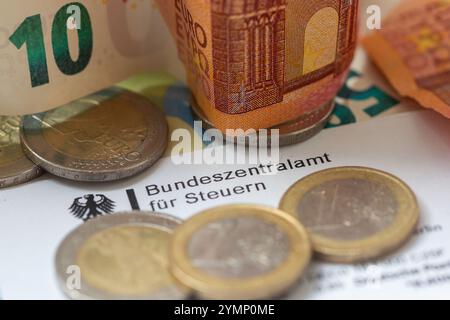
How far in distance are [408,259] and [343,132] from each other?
0.23 m

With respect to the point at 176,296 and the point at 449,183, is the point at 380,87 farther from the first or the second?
the point at 176,296

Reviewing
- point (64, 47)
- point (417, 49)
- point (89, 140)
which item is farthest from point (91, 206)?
point (417, 49)

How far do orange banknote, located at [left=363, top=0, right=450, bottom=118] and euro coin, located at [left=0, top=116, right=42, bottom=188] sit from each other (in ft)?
1.62

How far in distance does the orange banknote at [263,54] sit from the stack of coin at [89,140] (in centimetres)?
8

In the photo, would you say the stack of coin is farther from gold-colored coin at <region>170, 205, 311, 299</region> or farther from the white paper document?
gold-colored coin at <region>170, 205, 311, 299</region>

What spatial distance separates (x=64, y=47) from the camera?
3.06ft

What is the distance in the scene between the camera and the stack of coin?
0.89m

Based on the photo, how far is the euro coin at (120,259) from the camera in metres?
0.75

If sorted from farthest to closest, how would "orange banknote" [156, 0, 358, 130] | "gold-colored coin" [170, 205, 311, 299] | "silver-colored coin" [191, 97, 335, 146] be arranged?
1. "silver-colored coin" [191, 97, 335, 146]
2. "orange banknote" [156, 0, 358, 130]
3. "gold-colored coin" [170, 205, 311, 299]

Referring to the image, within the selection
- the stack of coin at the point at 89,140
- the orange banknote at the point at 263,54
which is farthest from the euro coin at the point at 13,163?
the orange banknote at the point at 263,54

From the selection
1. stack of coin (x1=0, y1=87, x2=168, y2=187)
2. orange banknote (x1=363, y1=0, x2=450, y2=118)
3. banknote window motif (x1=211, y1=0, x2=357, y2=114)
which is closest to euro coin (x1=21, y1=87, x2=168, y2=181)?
stack of coin (x1=0, y1=87, x2=168, y2=187)

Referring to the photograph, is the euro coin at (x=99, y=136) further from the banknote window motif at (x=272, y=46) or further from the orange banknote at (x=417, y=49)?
the orange banknote at (x=417, y=49)

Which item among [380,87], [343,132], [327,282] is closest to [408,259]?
[327,282]

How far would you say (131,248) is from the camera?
80 cm
